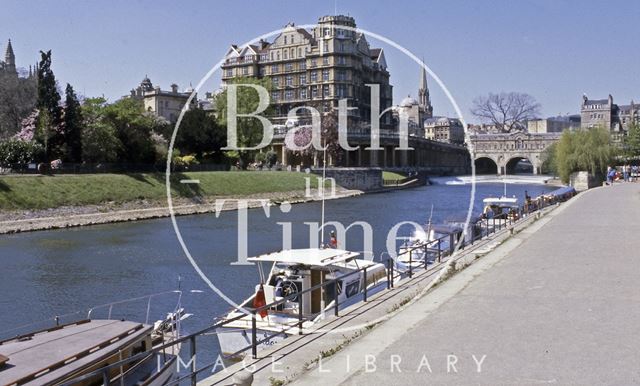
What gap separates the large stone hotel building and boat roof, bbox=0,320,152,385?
117674 mm

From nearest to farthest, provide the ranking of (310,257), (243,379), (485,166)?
(243,379) → (310,257) → (485,166)

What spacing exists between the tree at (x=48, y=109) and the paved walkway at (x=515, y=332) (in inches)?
2149

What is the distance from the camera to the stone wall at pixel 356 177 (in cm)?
10011

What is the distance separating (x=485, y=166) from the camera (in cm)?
19412

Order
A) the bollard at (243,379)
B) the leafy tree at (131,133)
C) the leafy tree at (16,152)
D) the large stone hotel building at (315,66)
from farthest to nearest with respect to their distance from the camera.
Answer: the large stone hotel building at (315,66)
the leafy tree at (131,133)
the leafy tree at (16,152)
the bollard at (243,379)

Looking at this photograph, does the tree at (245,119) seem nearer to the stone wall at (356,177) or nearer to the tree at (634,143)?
the stone wall at (356,177)

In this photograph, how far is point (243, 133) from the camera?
95.8m

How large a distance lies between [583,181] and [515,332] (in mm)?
77444

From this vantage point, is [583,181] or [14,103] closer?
[14,103]

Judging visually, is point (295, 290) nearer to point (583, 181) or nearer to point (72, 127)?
point (72, 127)

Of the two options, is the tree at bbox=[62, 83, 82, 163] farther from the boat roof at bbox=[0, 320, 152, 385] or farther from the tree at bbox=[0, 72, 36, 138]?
the boat roof at bbox=[0, 320, 152, 385]

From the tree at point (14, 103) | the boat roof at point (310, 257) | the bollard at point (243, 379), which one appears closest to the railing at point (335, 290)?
the boat roof at point (310, 257)

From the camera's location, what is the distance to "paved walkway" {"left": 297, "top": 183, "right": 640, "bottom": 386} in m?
9.56

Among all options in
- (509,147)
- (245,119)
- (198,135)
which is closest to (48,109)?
(198,135)
